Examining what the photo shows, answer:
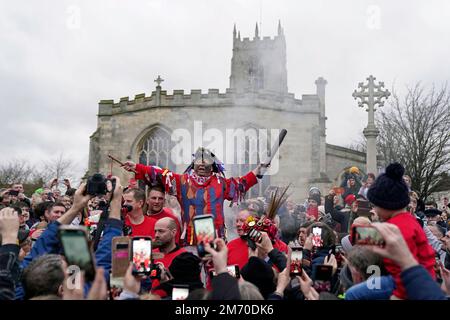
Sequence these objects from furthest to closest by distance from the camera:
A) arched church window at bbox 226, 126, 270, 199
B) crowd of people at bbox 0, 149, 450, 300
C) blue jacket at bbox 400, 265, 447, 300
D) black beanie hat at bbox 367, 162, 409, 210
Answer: arched church window at bbox 226, 126, 270, 199, black beanie hat at bbox 367, 162, 409, 210, crowd of people at bbox 0, 149, 450, 300, blue jacket at bbox 400, 265, 447, 300

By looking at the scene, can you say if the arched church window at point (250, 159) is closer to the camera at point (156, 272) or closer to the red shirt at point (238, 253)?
the red shirt at point (238, 253)

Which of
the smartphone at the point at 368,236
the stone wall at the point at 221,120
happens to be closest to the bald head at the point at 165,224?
the smartphone at the point at 368,236

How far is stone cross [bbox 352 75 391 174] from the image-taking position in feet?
42.3

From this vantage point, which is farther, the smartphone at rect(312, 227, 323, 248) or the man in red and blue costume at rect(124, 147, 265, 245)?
the man in red and blue costume at rect(124, 147, 265, 245)

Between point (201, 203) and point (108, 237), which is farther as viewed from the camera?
point (201, 203)

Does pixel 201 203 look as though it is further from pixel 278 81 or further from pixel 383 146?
pixel 278 81

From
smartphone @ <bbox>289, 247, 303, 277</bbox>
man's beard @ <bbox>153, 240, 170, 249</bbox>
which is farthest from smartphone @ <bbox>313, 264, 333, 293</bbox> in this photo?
man's beard @ <bbox>153, 240, 170, 249</bbox>

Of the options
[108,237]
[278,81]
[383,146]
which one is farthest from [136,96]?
[108,237]

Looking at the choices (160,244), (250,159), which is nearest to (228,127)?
(250,159)

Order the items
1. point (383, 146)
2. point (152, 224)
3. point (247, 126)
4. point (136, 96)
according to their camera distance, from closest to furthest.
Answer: point (152, 224) → point (383, 146) → point (247, 126) → point (136, 96)

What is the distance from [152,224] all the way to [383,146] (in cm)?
1663

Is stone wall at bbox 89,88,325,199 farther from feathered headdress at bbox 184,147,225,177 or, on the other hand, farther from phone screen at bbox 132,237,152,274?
phone screen at bbox 132,237,152,274

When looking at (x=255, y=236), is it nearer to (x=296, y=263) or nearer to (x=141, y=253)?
(x=296, y=263)
